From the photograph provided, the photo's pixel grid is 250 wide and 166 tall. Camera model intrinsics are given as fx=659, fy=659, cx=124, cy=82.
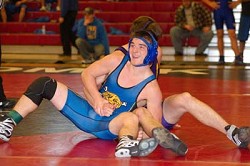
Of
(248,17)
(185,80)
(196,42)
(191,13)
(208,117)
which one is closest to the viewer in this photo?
(208,117)

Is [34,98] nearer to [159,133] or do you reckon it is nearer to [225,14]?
[159,133]

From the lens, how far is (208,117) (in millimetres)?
4562

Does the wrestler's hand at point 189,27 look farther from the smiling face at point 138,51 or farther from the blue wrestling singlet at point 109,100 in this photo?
the smiling face at point 138,51

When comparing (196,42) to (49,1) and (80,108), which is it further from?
(80,108)

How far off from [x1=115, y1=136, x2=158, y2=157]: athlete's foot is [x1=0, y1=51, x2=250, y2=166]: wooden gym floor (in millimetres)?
43

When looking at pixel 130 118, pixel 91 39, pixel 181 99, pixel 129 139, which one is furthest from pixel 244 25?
pixel 129 139

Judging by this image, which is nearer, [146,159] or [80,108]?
[146,159]

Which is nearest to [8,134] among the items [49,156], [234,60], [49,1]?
[49,156]

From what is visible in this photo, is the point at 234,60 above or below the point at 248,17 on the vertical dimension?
below

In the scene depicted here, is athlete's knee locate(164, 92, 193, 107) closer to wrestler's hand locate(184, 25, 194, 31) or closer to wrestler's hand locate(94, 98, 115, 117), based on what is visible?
wrestler's hand locate(94, 98, 115, 117)

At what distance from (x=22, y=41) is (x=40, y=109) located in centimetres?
832

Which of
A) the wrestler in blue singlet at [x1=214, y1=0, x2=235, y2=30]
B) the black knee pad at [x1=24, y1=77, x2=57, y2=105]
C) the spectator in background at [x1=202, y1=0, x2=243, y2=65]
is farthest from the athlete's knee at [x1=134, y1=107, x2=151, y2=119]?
the wrestler in blue singlet at [x1=214, y1=0, x2=235, y2=30]

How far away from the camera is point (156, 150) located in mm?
4504

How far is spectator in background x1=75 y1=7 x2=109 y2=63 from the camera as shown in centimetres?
1129
